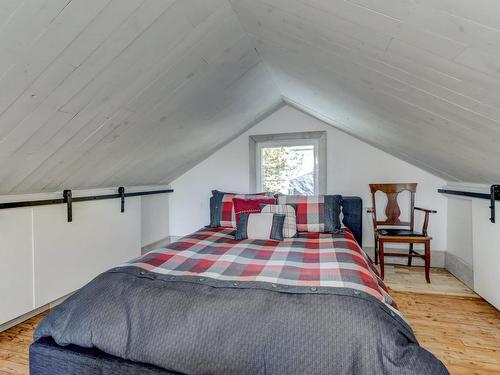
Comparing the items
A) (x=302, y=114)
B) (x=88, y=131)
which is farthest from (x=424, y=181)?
(x=88, y=131)

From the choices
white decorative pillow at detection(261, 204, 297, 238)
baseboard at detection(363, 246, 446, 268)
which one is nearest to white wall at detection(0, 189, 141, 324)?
white decorative pillow at detection(261, 204, 297, 238)

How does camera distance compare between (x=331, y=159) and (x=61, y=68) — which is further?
(x=331, y=159)

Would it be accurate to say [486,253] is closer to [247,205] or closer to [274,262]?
[274,262]

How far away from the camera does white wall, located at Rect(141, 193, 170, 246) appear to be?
12.4 ft

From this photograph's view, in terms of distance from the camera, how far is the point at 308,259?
1784 mm

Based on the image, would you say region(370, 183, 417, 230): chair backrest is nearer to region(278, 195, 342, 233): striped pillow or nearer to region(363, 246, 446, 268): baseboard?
region(363, 246, 446, 268): baseboard

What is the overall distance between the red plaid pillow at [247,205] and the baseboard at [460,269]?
80.5 inches

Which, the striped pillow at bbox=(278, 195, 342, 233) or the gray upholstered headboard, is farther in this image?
the gray upholstered headboard

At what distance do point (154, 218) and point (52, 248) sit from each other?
66.4 inches

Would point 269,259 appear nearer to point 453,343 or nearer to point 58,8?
point 453,343

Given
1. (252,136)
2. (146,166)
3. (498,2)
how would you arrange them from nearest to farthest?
(498,2)
(146,166)
(252,136)

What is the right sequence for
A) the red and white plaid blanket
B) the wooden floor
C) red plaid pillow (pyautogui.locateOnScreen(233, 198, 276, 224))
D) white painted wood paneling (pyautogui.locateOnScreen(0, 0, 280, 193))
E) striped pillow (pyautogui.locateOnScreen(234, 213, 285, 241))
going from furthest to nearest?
red plaid pillow (pyautogui.locateOnScreen(233, 198, 276, 224)), striped pillow (pyautogui.locateOnScreen(234, 213, 285, 241)), the wooden floor, the red and white plaid blanket, white painted wood paneling (pyautogui.locateOnScreen(0, 0, 280, 193))

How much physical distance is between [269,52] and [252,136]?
71.9 inches

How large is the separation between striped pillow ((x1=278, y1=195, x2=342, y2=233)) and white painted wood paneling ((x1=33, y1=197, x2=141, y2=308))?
6.20 ft
